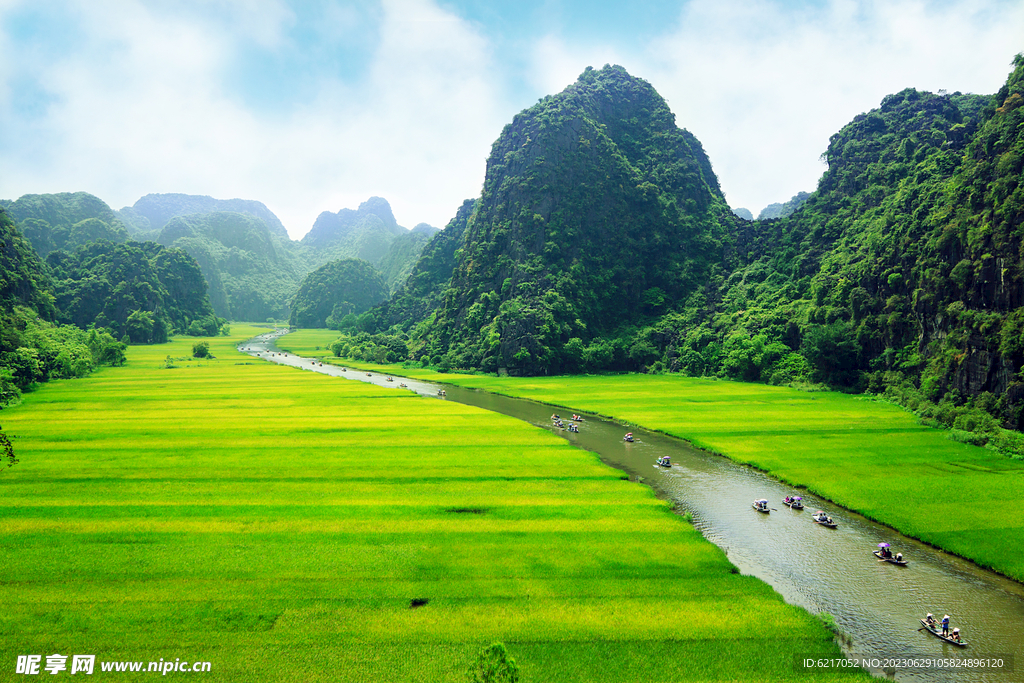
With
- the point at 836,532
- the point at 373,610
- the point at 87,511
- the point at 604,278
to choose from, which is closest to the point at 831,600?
the point at 836,532

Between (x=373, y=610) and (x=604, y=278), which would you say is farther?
(x=604, y=278)

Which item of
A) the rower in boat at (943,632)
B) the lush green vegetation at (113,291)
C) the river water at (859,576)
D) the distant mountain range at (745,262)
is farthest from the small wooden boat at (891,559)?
the lush green vegetation at (113,291)

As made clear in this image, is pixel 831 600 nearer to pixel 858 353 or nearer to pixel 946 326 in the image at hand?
pixel 946 326

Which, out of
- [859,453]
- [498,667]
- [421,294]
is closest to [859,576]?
[498,667]

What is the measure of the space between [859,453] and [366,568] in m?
39.8

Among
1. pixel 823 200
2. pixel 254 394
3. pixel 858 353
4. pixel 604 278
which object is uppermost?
pixel 823 200

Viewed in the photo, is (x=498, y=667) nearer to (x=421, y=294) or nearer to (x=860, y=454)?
(x=860, y=454)

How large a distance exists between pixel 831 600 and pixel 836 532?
8265 millimetres

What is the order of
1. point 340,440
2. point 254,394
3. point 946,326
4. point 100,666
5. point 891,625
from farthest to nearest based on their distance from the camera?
1. point 254,394
2. point 946,326
3. point 340,440
4. point 891,625
5. point 100,666

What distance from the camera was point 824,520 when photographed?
1143 inches

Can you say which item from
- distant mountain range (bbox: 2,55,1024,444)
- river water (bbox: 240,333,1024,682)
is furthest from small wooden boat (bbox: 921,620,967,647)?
distant mountain range (bbox: 2,55,1024,444)

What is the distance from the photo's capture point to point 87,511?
1126 inches

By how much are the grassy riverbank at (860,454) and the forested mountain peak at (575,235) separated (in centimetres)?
4064

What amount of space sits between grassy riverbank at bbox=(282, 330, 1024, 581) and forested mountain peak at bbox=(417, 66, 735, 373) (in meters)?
40.6
